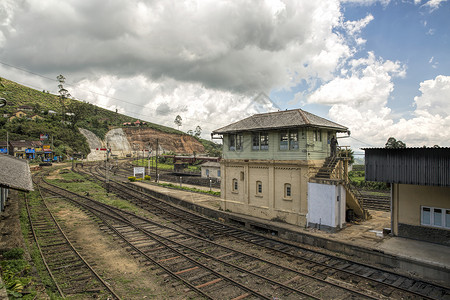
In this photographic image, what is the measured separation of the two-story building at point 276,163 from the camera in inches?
688

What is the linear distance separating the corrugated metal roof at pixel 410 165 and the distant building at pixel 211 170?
31.1 m

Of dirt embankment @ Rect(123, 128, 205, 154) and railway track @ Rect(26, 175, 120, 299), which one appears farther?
dirt embankment @ Rect(123, 128, 205, 154)

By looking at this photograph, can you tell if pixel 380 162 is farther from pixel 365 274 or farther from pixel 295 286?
pixel 295 286

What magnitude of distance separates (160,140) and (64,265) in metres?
102

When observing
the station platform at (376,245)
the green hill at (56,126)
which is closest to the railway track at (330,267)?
the station platform at (376,245)

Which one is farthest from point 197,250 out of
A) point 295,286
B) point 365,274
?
point 365,274

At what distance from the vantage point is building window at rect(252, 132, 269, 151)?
793 inches

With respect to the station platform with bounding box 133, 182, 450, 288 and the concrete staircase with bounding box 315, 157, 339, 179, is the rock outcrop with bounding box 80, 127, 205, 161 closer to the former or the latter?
the station platform with bounding box 133, 182, 450, 288

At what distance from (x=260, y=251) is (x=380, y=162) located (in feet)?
26.8

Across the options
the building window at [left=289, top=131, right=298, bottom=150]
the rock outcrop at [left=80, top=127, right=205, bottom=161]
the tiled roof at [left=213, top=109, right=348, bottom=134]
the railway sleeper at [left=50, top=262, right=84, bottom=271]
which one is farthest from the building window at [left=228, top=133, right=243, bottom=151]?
the rock outcrop at [left=80, top=127, right=205, bottom=161]

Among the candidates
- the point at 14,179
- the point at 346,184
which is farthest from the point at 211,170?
the point at 14,179

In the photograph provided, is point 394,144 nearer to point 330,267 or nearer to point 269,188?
point 269,188

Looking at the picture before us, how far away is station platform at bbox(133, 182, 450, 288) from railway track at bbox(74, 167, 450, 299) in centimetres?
85

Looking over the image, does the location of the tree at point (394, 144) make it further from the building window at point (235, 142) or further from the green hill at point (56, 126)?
the green hill at point (56, 126)
